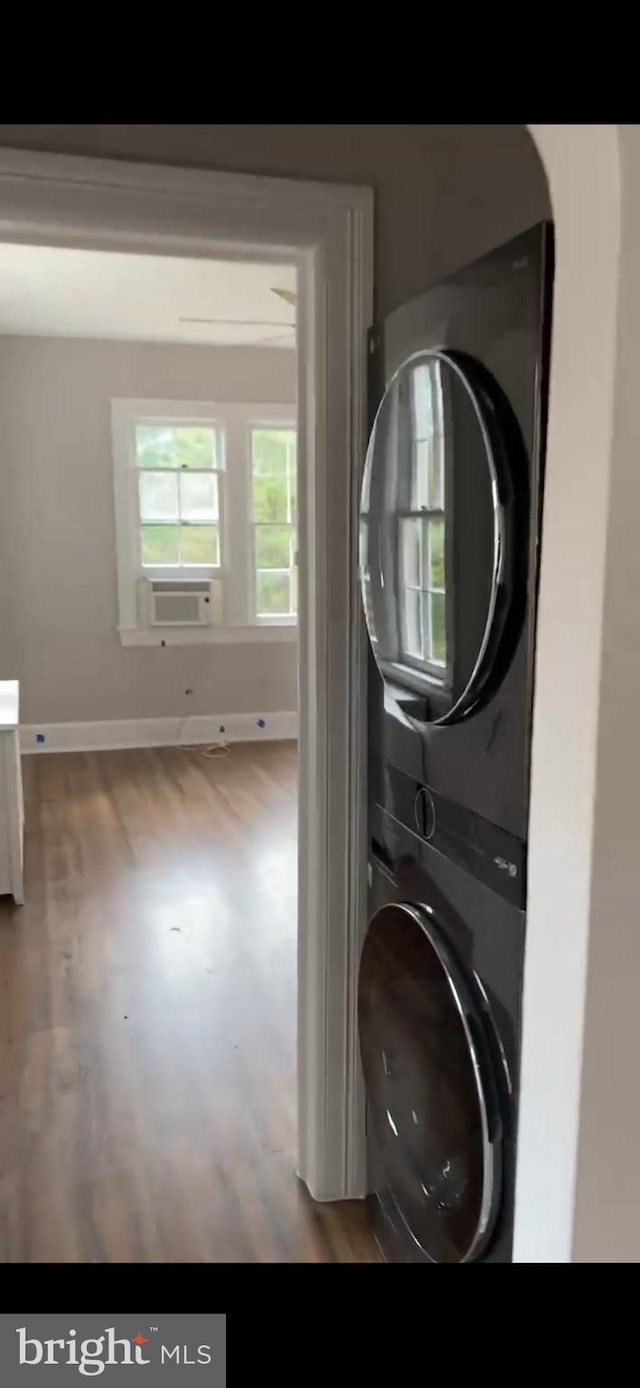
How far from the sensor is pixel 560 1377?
3.47ft

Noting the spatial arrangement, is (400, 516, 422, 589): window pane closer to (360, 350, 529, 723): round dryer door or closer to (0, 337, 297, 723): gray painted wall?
(360, 350, 529, 723): round dryer door

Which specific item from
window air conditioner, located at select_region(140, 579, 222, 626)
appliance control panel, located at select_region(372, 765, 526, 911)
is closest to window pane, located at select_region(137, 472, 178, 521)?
window air conditioner, located at select_region(140, 579, 222, 626)

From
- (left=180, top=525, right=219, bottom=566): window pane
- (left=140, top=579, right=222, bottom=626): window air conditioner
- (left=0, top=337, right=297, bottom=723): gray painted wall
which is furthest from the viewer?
(left=180, top=525, right=219, bottom=566): window pane

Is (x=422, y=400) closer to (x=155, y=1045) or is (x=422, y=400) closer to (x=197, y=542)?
(x=155, y=1045)

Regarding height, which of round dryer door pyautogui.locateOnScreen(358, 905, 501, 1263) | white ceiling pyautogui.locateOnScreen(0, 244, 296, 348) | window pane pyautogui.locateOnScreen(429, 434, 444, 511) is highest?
white ceiling pyautogui.locateOnScreen(0, 244, 296, 348)

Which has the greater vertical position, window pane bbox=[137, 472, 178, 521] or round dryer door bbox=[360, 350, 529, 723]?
window pane bbox=[137, 472, 178, 521]

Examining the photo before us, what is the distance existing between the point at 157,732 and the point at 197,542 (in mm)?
1201

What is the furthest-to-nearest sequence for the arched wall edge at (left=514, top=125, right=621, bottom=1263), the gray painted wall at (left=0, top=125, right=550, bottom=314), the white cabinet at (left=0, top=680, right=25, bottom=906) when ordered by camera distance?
the white cabinet at (left=0, top=680, right=25, bottom=906)
the gray painted wall at (left=0, top=125, right=550, bottom=314)
the arched wall edge at (left=514, top=125, right=621, bottom=1263)

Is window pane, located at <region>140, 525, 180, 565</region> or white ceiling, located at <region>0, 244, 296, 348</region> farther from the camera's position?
window pane, located at <region>140, 525, 180, 565</region>

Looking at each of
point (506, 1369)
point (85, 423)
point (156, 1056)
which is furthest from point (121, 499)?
point (506, 1369)

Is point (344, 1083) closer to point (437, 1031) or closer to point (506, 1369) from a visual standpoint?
point (437, 1031)

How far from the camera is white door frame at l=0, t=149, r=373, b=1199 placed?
156cm

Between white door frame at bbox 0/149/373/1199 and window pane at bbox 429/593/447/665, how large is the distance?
43cm

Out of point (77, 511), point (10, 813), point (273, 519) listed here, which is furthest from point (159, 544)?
point (10, 813)
